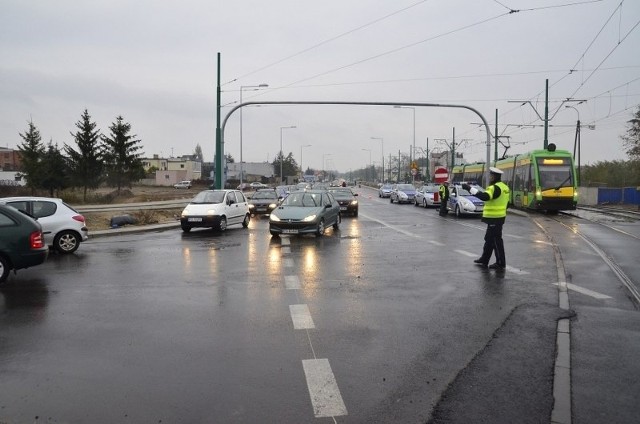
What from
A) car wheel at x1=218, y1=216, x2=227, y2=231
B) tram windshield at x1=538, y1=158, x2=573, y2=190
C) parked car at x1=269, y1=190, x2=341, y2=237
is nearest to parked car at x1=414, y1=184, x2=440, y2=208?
tram windshield at x1=538, y1=158, x2=573, y2=190

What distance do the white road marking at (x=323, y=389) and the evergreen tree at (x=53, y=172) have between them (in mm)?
49675

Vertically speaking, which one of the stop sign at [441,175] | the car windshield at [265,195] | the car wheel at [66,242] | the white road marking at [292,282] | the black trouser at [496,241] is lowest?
the white road marking at [292,282]

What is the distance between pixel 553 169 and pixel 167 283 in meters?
22.5

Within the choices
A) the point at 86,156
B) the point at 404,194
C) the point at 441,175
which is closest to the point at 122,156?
the point at 86,156

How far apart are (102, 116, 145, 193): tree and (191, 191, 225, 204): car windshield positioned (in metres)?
44.3

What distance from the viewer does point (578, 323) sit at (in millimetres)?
6352

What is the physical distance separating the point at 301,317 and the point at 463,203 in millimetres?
19810

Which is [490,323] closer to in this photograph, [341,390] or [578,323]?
[578,323]

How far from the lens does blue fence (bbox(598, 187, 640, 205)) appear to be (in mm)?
39125

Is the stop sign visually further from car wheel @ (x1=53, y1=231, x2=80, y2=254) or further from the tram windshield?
car wheel @ (x1=53, y1=231, x2=80, y2=254)

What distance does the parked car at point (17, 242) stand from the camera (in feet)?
29.0

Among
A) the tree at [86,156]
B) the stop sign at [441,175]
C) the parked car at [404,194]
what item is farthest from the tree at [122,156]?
the stop sign at [441,175]

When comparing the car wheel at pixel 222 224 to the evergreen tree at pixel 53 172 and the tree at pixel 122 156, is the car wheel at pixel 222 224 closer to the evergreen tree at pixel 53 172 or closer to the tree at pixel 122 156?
the evergreen tree at pixel 53 172

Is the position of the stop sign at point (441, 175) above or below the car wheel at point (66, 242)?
above
